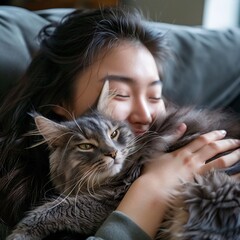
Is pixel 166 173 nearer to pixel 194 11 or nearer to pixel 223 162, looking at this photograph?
pixel 223 162

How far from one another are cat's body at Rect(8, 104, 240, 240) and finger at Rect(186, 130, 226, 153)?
4 cm

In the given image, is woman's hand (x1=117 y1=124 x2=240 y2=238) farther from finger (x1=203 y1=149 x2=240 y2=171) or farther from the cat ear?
the cat ear

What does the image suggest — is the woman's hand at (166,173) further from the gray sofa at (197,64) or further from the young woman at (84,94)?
the gray sofa at (197,64)

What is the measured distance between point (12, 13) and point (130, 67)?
0.61m

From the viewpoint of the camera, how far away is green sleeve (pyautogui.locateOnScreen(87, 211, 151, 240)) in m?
1.06

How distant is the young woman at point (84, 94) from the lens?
127cm

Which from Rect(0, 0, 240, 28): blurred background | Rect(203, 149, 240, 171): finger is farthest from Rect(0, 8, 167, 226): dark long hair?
Rect(0, 0, 240, 28): blurred background

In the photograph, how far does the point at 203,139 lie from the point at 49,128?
0.44 m

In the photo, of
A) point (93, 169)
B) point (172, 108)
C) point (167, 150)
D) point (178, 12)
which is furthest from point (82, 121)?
point (178, 12)

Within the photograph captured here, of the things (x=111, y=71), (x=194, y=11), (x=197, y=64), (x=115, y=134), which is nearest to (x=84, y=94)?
(x=111, y=71)

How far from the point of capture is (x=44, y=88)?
1.43 m

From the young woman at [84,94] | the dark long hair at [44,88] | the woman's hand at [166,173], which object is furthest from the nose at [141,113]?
the dark long hair at [44,88]

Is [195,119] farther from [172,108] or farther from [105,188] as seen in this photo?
[105,188]

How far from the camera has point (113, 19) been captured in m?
1.46
